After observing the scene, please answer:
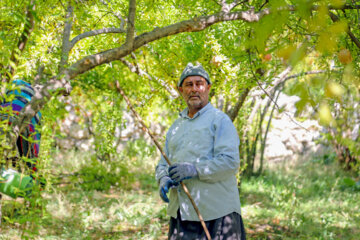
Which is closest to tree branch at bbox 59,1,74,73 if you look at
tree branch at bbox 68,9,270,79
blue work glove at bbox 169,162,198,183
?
tree branch at bbox 68,9,270,79

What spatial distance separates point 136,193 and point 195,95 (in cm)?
439

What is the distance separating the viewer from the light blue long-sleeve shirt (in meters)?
1.97

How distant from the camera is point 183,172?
6.39 feet

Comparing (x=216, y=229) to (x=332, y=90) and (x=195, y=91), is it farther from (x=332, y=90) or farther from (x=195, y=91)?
(x=332, y=90)

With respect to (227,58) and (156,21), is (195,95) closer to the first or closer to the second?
(227,58)

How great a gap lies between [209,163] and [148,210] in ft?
10.7

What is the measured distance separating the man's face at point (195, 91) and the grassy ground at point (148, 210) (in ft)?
4.72

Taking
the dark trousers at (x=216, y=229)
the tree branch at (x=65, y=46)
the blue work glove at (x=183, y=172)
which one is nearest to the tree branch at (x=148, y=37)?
the tree branch at (x=65, y=46)

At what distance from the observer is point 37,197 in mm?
2238

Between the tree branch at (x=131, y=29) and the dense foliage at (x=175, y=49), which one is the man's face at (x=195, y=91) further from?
the tree branch at (x=131, y=29)

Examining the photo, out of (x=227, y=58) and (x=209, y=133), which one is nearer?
(x=209, y=133)

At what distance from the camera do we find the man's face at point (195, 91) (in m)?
2.22

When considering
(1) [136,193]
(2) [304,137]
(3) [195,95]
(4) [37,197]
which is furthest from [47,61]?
(2) [304,137]

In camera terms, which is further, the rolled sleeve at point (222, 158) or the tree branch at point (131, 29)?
the rolled sleeve at point (222, 158)
